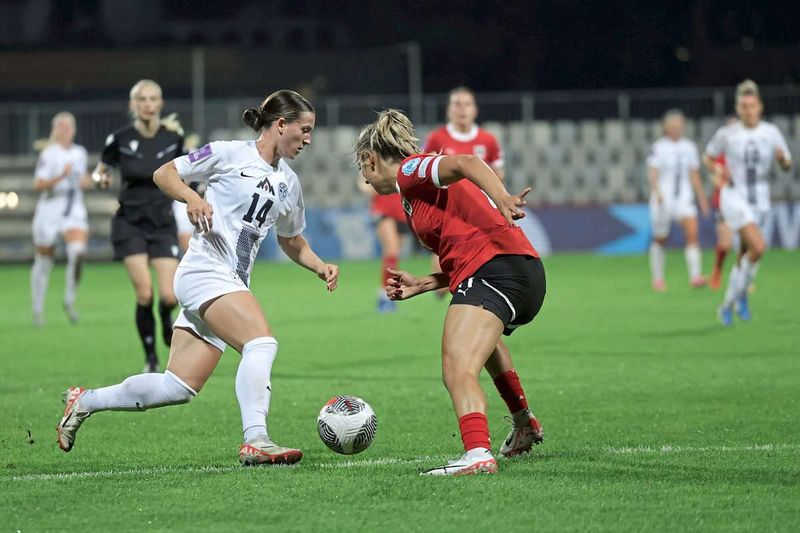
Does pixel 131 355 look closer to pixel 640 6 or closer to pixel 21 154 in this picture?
pixel 21 154

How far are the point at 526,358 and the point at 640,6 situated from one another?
72.0ft

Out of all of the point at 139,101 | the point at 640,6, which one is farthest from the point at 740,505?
the point at 640,6

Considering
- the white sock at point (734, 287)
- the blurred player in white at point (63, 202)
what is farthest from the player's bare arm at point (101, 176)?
the white sock at point (734, 287)

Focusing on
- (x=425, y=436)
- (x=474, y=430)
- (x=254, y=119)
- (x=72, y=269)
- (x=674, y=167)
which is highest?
(x=254, y=119)

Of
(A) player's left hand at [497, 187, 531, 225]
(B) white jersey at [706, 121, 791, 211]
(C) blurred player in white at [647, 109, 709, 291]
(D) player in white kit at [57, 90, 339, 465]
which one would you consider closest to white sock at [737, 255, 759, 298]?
(B) white jersey at [706, 121, 791, 211]

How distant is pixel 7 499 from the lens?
221 inches

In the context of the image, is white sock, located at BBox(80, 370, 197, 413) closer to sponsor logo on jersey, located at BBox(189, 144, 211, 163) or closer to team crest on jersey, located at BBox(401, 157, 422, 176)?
sponsor logo on jersey, located at BBox(189, 144, 211, 163)

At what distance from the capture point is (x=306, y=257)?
22.7 feet

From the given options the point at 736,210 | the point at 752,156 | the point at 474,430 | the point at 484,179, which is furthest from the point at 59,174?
the point at 484,179

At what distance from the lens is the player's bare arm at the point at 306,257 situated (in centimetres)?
676

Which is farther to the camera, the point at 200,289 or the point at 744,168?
the point at 744,168

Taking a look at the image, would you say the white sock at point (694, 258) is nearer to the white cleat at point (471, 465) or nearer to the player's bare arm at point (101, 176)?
the player's bare arm at point (101, 176)

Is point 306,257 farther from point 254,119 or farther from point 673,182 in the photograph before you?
point 673,182

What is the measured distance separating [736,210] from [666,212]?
5.77 metres
